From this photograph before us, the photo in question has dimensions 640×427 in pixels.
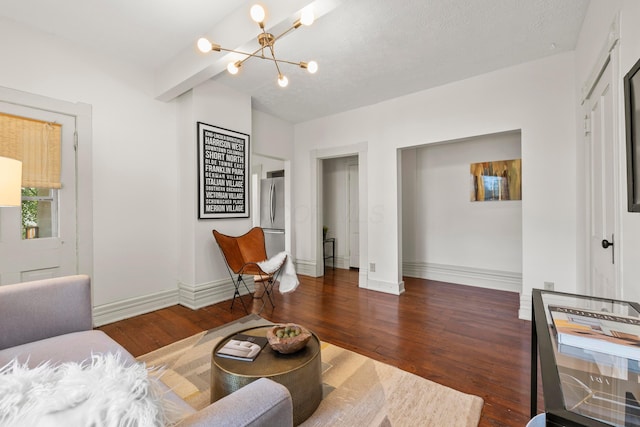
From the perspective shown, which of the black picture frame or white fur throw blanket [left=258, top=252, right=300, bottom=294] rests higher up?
the black picture frame

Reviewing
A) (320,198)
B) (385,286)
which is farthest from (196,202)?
(385,286)

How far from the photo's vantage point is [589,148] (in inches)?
91.8

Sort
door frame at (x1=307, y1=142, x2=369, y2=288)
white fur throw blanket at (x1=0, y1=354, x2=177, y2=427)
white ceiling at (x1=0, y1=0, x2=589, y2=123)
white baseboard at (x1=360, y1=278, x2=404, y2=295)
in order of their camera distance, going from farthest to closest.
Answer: door frame at (x1=307, y1=142, x2=369, y2=288), white baseboard at (x1=360, y1=278, x2=404, y2=295), white ceiling at (x1=0, y1=0, x2=589, y2=123), white fur throw blanket at (x1=0, y1=354, x2=177, y2=427)

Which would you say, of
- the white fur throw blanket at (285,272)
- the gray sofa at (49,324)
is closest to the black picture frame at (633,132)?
the gray sofa at (49,324)

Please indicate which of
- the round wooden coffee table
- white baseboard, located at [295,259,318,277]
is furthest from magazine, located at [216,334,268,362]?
white baseboard, located at [295,259,318,277]

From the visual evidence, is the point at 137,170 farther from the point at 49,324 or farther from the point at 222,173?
the point at 49,324

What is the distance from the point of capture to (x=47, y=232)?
265cm

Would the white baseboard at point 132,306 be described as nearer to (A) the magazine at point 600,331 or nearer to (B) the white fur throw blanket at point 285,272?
(B) the white fur throw blanket at point 285,272

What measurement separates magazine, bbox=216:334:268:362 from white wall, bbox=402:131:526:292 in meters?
3.76

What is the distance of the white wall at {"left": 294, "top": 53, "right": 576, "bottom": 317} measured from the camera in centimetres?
285

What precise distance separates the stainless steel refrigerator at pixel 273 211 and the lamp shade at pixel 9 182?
12.7 ft

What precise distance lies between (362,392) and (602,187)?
7.06ft

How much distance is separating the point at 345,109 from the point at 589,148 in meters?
2.98

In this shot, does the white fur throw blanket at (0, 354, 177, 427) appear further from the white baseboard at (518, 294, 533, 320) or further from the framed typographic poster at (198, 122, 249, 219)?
the white baseboard at (518, 294, 533, 320)
